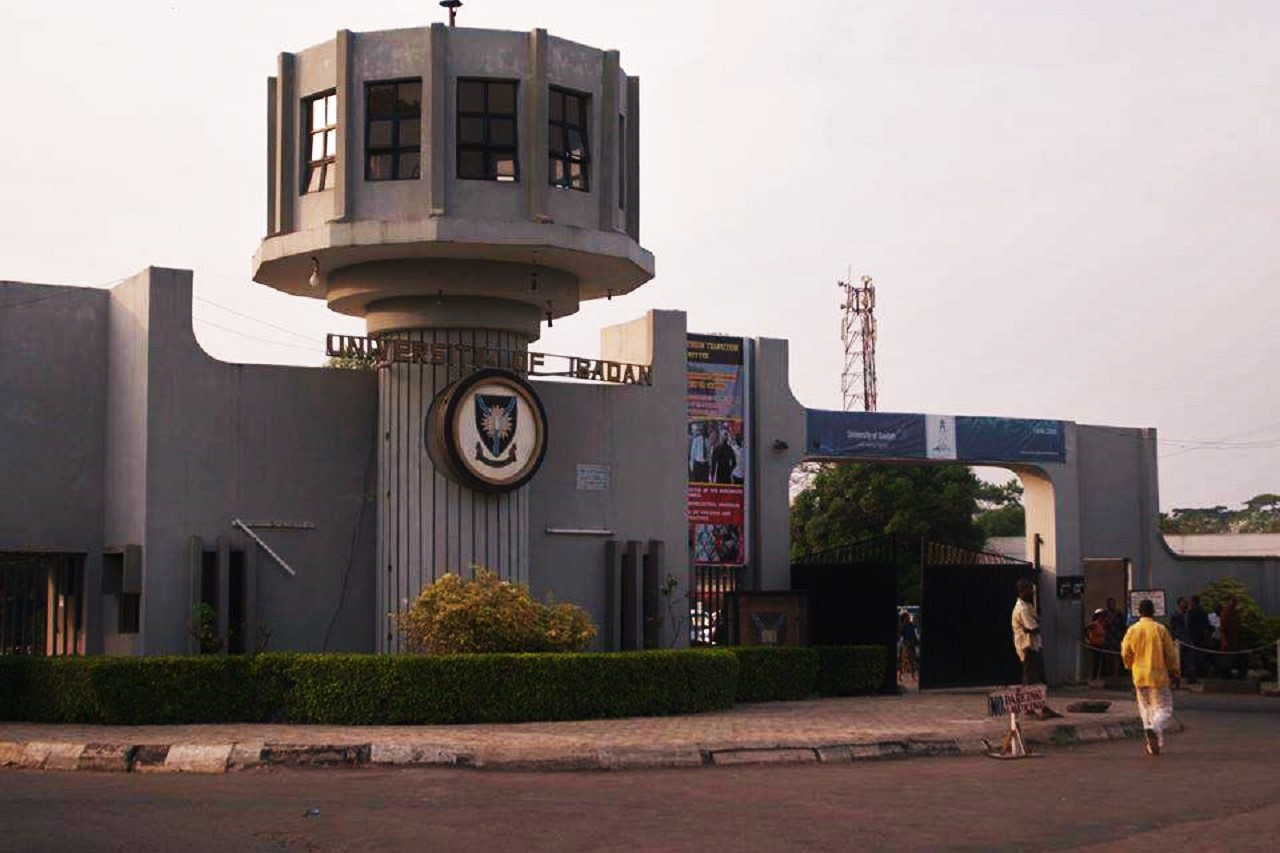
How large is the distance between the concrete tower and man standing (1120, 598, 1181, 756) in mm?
8687

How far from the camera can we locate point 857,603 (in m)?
27.4

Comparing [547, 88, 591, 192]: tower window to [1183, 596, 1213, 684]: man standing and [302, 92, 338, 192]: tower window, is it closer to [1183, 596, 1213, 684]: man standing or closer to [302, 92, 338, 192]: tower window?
[302, 92, 338, 192]: tower window

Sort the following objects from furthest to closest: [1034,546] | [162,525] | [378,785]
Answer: [1034,546], [162,525], [378,785]

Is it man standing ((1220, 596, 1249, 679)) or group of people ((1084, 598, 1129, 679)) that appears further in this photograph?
man standing ((1220, 596, 1249, 679))

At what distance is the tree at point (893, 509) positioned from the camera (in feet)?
200

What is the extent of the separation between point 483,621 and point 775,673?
5.54m

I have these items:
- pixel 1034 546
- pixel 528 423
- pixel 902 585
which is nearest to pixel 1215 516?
pixel 902 585

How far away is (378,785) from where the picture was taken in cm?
1470

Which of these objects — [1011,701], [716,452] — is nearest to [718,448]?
[716,452]

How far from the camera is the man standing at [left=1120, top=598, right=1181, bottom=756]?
17.7 m

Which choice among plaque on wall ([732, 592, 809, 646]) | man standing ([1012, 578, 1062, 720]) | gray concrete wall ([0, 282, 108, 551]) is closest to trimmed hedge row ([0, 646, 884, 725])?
gray concrete wall ([0, 282, 108, 551])

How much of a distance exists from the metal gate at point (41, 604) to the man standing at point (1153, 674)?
45.1 feet

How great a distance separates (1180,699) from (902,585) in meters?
34.3

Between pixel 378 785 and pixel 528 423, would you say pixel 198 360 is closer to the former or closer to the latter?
pixel 528 423
